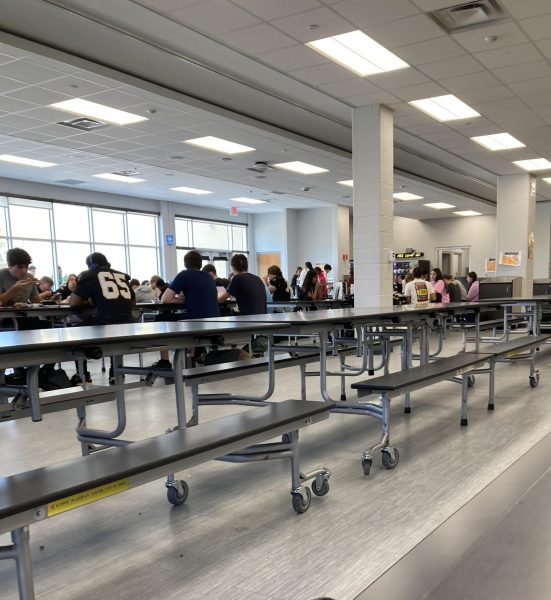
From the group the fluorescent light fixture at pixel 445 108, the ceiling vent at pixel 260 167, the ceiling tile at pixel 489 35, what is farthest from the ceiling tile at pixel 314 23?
the ceiling vent at pixel 260 167

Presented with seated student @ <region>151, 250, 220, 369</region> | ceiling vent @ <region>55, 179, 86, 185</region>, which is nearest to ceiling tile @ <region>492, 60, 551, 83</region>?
seated student @ <region>151, 250, 220, 369</region>

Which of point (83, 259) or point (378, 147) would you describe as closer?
point (378, 147)

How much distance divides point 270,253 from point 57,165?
27.4ft

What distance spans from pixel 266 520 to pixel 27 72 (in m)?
5.25

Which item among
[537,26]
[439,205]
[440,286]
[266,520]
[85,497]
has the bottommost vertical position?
[266,520]

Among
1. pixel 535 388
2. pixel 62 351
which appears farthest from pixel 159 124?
pixel 62 351

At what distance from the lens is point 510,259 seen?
37.3ft

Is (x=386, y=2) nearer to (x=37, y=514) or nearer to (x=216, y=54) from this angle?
(x=216, y=54)

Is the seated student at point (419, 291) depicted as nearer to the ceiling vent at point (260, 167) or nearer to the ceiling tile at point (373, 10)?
the ceiling tile at point (373, 10)

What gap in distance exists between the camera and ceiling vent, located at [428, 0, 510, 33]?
4512 millimetres

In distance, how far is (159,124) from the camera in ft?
24.5

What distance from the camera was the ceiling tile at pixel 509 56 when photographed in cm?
532

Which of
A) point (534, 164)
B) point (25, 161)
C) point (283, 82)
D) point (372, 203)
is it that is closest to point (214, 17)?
point (283, 82)

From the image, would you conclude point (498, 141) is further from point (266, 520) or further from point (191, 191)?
point (266, 520)
